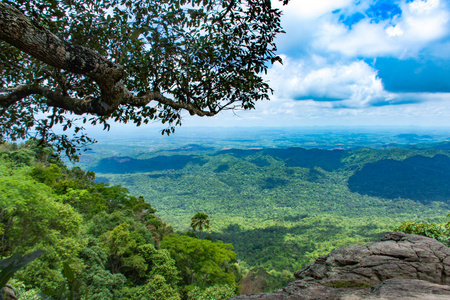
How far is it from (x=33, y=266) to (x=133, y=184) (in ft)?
466

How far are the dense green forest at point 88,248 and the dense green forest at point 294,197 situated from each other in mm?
11513

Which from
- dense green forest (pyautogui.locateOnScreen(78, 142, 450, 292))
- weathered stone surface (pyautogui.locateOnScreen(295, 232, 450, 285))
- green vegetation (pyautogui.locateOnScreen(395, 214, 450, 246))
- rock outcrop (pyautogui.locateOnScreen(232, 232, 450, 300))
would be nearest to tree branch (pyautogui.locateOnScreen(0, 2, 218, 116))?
rock outcrop (pyautogui.locateOnScreen(232, 232, 450, 300))

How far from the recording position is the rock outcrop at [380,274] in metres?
3.39

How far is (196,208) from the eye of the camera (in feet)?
363

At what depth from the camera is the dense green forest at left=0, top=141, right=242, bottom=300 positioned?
981cm

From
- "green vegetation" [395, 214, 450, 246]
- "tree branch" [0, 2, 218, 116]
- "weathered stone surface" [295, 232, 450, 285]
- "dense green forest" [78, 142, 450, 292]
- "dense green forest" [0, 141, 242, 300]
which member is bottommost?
"dense green forest" [78, 142, 450, 292]

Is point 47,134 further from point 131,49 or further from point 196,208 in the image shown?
point 196,208

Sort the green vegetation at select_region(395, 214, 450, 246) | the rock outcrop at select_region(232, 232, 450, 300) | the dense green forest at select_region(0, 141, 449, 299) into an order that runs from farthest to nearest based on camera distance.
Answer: the dense green forest at select_region(0, 141, 449, 299), the green vegetation at select_region(395, 214, 450, 246), the rock outcrop at select_region(232, 232, 450, 300)

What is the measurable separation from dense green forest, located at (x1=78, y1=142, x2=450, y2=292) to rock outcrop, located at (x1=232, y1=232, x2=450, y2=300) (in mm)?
24997

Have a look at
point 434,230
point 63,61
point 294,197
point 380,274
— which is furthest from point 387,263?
point 294,197

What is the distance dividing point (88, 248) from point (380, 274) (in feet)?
51.2

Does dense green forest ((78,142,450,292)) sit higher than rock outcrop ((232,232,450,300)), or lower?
lower

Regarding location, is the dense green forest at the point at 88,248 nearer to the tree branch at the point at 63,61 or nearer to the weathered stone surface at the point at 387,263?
the tree branch at the point at 63,61

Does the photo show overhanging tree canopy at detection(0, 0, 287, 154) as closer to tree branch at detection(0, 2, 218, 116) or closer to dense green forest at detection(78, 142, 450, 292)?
tree branch at detection(0, 2, 218, 116)
